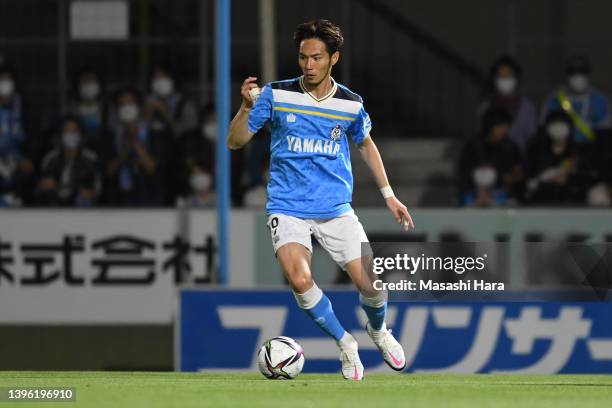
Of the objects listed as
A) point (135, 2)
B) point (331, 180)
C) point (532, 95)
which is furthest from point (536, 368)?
point (135, 2)

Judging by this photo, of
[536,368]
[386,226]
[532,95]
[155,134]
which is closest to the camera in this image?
[536,368]

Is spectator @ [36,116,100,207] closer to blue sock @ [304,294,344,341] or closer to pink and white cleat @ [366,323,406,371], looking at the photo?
pink and white cleat @ [366,323,406,371]

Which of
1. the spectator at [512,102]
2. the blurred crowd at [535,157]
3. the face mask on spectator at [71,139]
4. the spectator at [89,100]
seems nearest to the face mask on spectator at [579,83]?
the blurred crowd at [535,157]

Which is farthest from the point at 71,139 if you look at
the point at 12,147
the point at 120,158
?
the point at 12,147

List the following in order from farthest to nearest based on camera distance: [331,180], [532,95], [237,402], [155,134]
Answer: [532,95]
[155,134]
[331,180]
[237,402]

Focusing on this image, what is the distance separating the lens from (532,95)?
19.3m

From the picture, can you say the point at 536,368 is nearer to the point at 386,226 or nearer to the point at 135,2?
the point at 386,226

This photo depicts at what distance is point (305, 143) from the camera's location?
10492mm

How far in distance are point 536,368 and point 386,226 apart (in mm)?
2677

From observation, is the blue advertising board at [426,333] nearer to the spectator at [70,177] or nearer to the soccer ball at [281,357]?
the soccer ball at [281,357]

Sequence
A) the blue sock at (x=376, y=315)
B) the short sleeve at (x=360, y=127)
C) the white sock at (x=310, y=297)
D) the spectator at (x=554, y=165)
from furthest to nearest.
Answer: the spectator at (x=554, y=165) → the blue sock at (x=376, y=315) → the short sleeve at (x=360, y=127) → the white sock at (x=310, y=297)

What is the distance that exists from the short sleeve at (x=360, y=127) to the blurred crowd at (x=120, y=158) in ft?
19.2

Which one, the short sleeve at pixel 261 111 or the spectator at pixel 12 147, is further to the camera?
the spectator at pixel 12 147

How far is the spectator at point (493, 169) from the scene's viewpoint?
16641 mm
